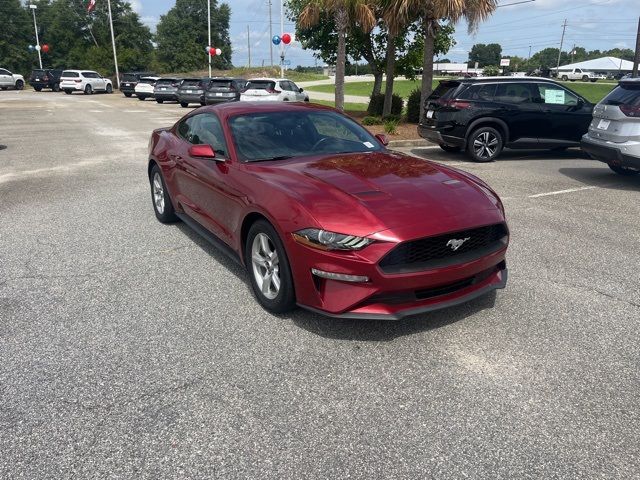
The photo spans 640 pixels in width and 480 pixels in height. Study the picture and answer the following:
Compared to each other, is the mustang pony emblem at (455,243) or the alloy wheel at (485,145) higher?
the mustang pony emblem at (455,243)

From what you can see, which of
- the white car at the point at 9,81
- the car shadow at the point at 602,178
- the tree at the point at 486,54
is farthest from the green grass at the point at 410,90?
the tree at the point at 486,54

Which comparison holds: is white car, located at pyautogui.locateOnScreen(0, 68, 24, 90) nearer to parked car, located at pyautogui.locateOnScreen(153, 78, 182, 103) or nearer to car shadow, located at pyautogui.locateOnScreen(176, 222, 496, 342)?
parked car, located at pyautogui.locateOnScreen(153, 78, 182, 103)

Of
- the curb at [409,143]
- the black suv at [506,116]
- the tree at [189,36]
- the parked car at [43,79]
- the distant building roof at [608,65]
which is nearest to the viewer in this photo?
the black suv at [506,116]

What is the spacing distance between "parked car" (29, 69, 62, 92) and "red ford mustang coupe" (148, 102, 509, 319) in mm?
46682

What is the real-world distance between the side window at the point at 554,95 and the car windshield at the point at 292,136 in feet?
24.9

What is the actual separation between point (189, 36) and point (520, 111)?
316ft

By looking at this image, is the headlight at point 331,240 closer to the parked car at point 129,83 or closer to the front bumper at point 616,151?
the front bumper at point 616,151

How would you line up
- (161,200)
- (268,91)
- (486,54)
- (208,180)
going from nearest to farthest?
(208,180) < (161,200) < (268,91) < (486,54)

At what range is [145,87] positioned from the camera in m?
33.6

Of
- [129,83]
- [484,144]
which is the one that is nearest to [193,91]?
[129,83]

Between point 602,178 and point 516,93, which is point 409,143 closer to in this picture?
point 516,93

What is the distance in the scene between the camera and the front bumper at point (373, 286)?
3.20 metres

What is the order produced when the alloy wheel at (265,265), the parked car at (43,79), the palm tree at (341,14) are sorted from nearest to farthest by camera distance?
the alloy wheel at (265,265) → the palm tree at (341,14) → the parked car at (43,79)

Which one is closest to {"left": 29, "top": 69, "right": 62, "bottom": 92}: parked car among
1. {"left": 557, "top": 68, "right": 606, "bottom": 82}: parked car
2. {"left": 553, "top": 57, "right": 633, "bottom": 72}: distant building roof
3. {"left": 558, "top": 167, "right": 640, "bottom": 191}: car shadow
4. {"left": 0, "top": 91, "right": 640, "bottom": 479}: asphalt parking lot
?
{"left": 0, "top": 91, "right": 640, "bottom": 479}: asphalt parking lot
